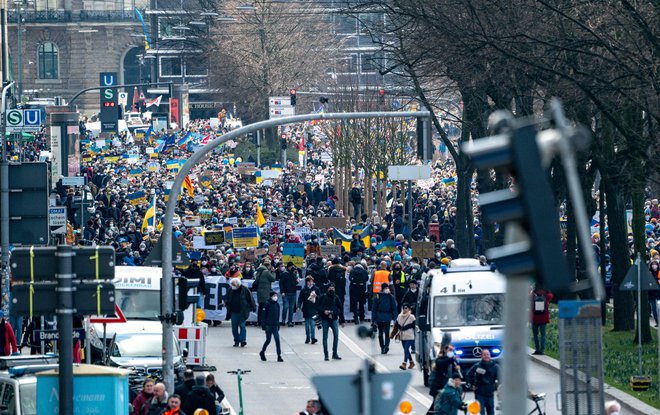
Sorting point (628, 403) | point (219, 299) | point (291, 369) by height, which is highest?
point (219, 299)

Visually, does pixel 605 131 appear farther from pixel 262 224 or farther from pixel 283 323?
pixel 262 224

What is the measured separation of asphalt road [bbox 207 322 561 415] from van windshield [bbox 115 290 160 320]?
5.18 ft

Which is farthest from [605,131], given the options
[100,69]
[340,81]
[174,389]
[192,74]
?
[100,69]

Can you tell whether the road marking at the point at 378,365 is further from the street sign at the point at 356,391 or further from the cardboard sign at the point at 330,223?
the cardboard sign at the point at 330,223

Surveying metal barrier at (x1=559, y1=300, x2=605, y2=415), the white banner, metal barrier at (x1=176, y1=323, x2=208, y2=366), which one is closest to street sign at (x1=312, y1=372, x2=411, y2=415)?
metal barrier at (x1=559, y1=300, x2=605, y2=415)

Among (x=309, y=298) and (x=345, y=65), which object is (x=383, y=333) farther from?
(x=345, y=65)

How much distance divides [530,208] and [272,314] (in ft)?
78.1

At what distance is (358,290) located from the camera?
34750 millimetres

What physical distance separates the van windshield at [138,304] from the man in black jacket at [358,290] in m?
8.57

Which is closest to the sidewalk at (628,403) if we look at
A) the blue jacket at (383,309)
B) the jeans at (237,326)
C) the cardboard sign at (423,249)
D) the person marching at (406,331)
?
the person marching at (406,331)

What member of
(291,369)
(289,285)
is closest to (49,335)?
(291,369)

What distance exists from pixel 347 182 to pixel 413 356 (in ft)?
124

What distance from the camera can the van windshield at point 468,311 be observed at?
82.5ft

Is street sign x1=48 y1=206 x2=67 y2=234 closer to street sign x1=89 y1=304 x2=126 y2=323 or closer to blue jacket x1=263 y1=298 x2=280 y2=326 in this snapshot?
blue jacket x1=263 y1=298 x2=280 y2=326
